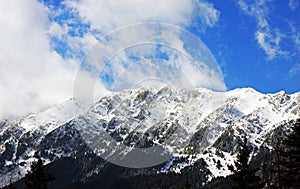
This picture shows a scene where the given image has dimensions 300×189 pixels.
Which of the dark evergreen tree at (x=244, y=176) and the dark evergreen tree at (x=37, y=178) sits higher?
the dark evergreen tree at (x=37, y=178)

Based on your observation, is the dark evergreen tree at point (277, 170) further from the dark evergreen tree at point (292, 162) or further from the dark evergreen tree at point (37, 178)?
the dark evergreen tree at point (37, 178)

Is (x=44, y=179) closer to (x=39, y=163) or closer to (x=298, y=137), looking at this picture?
(x=39, y=163)

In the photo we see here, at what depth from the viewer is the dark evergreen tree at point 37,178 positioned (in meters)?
38.4

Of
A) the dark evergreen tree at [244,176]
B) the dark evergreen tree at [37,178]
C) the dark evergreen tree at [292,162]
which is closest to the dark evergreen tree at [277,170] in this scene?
the dark evergreen tree at [292,162]

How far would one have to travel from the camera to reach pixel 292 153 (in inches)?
1232

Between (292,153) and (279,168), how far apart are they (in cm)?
182

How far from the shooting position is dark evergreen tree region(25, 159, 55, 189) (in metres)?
38.4

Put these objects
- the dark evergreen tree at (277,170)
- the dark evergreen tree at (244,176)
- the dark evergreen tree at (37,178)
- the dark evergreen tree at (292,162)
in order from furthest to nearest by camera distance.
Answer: the dark evergreen tree at (37,178), the dark evergreen tree at (244,176), the dark evergreen tree at (277,170), the dark evergreen tree at (292,162)

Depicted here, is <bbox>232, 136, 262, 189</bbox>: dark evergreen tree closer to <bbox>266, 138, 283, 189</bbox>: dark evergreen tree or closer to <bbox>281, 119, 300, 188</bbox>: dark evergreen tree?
<bbox>266, 138, 283, 189</bbox>: dark evergreen tree

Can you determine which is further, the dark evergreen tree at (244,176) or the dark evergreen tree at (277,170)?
the dark evergreen tree at (244,176)

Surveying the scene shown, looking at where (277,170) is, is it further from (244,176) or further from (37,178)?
(37,178)

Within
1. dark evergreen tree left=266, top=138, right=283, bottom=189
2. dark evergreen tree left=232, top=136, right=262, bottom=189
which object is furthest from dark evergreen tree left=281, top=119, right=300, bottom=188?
dark evergreen tree left=232, top=136, right=262, bottom=189

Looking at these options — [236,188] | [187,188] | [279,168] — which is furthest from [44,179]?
[187,188]

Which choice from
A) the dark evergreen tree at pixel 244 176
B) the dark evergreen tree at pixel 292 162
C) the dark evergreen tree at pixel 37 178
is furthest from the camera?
the dark evergreen tree at pixel 37 178
